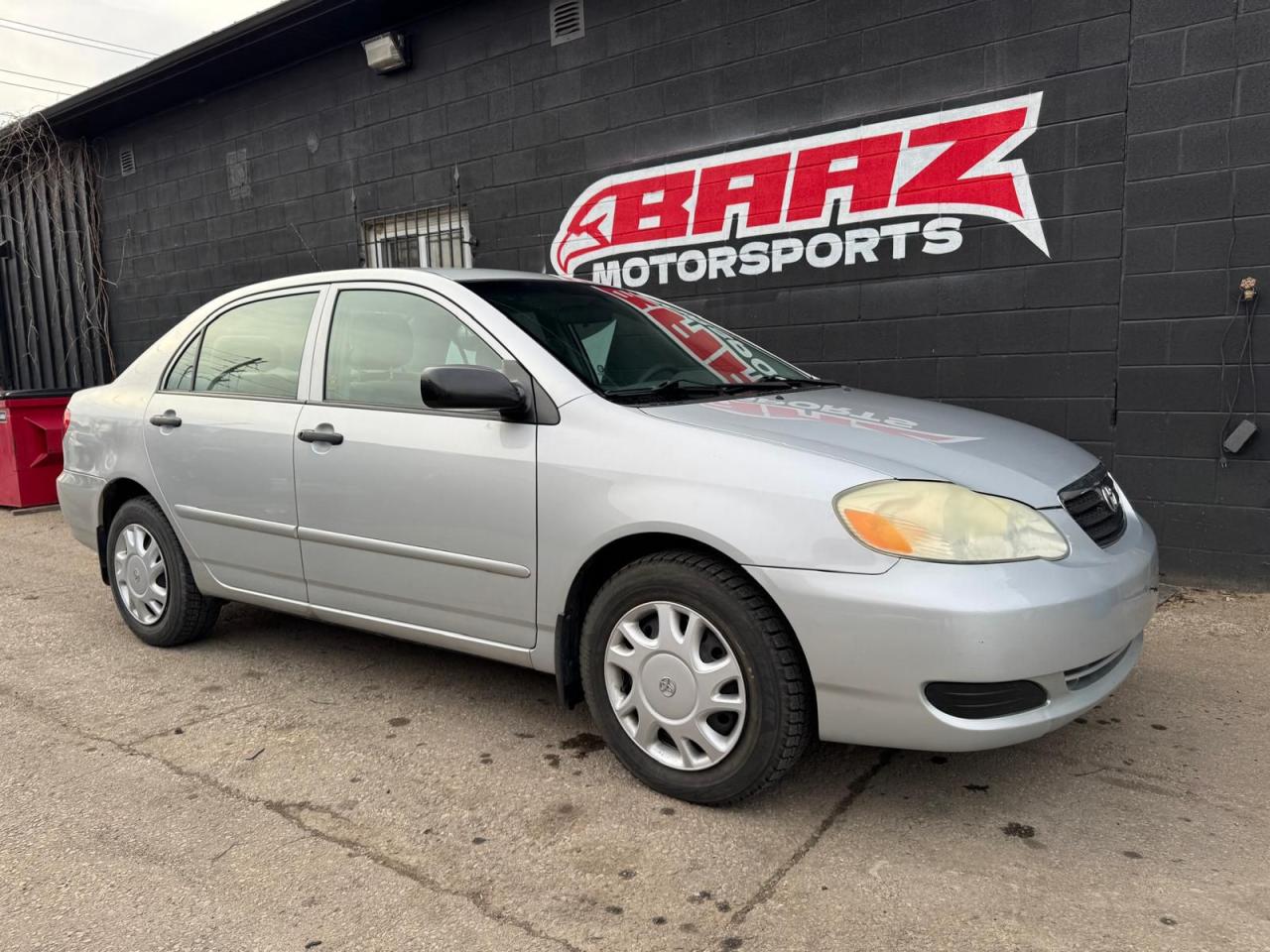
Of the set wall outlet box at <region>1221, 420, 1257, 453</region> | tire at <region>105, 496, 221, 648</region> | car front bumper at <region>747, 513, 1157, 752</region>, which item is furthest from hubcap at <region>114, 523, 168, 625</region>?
wall outlet box at <region>1221, 420, 1257, 453</region>

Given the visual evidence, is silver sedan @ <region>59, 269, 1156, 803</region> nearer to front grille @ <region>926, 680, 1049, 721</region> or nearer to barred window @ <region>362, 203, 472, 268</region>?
front grille @ <region>926, 680, 1049, 721</region>

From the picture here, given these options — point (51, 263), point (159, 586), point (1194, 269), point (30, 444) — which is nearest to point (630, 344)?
point (159, 586)

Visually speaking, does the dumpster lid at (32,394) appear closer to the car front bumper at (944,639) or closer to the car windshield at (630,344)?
the car windshield at (630,344)

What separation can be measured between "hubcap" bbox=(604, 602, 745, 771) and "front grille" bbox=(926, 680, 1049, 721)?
51 cm

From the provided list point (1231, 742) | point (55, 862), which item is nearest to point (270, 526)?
point (55, 862)

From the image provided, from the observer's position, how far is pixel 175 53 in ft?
30.2

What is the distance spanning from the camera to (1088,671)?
2.46 meters

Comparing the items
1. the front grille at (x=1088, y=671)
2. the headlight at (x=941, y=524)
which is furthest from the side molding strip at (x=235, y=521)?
the front grille at (x=1088, y=671)

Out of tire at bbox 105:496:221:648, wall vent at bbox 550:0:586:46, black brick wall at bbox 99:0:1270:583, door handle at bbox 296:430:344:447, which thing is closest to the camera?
door handle at bbox 296:430:344:447

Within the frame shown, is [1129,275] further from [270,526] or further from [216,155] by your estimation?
[216,155]

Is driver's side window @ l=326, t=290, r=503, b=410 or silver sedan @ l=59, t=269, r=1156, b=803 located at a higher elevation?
driver's side window @ l=326, t=290, r=503, b=410

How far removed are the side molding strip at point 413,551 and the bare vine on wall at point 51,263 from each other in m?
9.66

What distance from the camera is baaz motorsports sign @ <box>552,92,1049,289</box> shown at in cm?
522

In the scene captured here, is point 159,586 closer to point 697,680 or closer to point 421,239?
point 697,680
